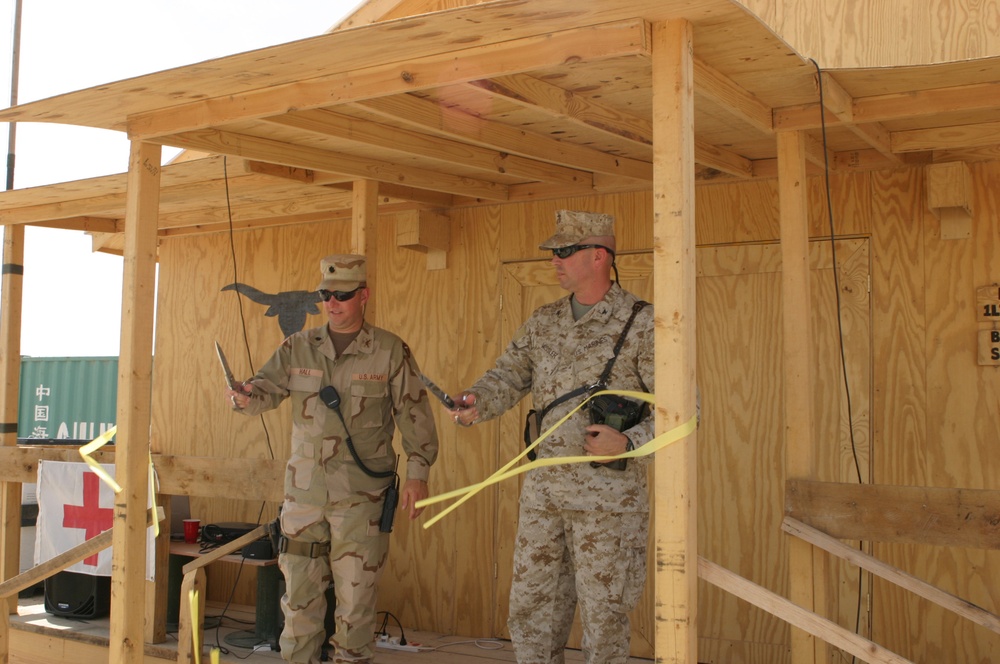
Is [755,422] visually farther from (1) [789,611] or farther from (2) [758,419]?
(1) [789,611]

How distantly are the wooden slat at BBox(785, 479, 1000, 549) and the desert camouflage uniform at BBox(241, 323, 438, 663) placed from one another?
5.62 ft

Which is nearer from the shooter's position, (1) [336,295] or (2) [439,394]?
(2) [439,394]

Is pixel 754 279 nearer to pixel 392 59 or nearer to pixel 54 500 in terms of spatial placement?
pixel 392 59

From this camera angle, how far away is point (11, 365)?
23.5 ft

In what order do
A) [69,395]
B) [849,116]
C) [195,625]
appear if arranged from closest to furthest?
[849,116] → [195,625] → [69,395]

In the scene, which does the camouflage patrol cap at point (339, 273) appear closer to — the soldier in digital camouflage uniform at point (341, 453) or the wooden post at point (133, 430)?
the soldier in digital camouflage uniform at point (341, 453)

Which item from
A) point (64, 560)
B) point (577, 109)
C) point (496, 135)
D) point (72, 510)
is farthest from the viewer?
point (72, 510)

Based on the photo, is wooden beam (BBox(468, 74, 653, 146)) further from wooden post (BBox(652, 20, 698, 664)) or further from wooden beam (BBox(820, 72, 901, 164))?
wooden beam (BBox(820, 72, 901, 164))

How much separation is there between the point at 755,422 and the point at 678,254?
2.52 m

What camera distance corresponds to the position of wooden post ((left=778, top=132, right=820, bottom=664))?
14.2 feet

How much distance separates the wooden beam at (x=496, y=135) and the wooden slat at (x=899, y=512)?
189 cm

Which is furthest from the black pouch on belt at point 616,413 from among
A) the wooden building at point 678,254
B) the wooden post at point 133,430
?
the wooden post at point 133,430

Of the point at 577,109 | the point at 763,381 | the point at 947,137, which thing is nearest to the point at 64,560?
the point at 577,109

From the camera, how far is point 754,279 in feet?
18.2
